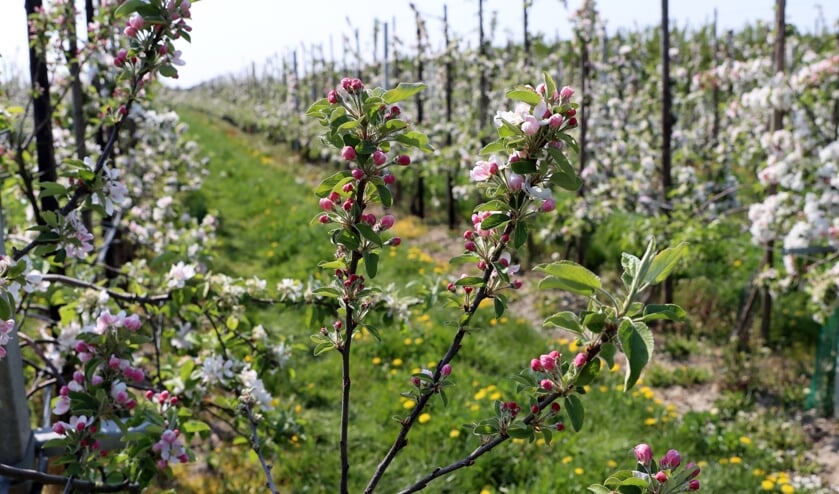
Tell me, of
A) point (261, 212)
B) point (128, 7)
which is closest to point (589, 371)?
point (128, 7)

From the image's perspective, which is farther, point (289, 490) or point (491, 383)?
point (491, 383)

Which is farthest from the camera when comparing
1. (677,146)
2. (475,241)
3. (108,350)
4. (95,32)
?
(677,146)

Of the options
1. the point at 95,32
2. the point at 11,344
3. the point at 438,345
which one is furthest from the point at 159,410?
the point at 438,345

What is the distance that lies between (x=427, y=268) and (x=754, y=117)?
3.59 m

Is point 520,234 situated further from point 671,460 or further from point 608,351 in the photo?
point 671,460

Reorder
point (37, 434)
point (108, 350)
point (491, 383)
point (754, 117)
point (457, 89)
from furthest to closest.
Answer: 1. point (457, 89)
2. point (754, 117)
3. point (491, 383)
4. point (37, 434)
5. point (108, 350)

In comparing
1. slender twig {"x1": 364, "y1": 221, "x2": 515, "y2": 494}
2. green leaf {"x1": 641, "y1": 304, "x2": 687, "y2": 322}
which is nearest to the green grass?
slender twig {"x1": 364, "y1": 221, "x2": 515, "y2": 494}

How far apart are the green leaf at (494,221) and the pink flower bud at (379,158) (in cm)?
20

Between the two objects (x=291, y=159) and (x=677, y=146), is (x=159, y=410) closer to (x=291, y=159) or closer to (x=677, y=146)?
(x=677, y=146)

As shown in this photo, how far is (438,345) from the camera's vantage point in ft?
16.7

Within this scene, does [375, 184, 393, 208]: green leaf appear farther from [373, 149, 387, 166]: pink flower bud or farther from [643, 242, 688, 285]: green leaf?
[643, 242, 688, 285]: green leaf

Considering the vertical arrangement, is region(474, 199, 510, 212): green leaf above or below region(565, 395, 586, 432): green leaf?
above

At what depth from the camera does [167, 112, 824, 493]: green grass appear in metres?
3.47

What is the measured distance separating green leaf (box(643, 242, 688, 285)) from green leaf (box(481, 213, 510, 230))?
28 centimetres
